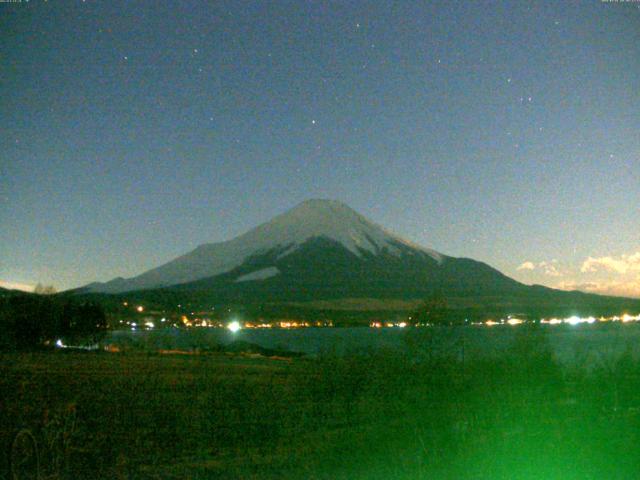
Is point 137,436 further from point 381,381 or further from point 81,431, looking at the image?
point 381,381

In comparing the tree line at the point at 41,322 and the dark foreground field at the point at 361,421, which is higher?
the tree line at the point at 41,322

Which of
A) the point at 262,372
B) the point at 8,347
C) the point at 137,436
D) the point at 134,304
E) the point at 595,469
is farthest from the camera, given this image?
the point at 134,304

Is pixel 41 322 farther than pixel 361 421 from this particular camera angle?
Yes

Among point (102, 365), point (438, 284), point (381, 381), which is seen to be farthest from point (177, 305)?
point (381, 381)

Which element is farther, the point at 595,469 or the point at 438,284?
the point at 438,284

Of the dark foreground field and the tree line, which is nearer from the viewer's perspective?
the dark foreground field

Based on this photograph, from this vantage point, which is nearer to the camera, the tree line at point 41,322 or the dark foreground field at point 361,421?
the dark foreground field at point 361,421

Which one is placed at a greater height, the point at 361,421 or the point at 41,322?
the point at 41,322

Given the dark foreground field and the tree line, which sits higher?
the tree line
